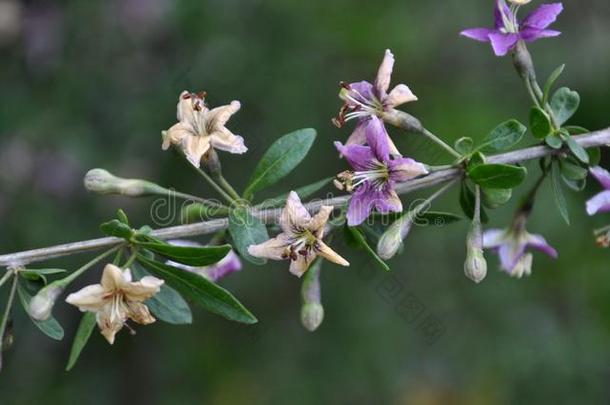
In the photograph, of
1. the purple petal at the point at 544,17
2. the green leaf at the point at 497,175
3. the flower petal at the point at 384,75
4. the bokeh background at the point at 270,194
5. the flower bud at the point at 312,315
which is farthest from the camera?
the bokeh background at the point at 270,194

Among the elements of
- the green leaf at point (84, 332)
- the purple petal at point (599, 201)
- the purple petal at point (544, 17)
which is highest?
the purple petal at point (544, 17)

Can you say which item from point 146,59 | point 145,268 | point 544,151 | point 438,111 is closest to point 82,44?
point 146,59

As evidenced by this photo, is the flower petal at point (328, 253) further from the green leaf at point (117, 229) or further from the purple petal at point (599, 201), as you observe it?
the purple petal at point (599, 201)

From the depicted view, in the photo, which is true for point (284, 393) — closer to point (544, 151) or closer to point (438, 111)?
point (438, 111)

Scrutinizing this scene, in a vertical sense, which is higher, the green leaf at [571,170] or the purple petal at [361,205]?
the purple petal at [361,205]

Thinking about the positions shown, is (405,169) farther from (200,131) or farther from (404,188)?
(200,131)

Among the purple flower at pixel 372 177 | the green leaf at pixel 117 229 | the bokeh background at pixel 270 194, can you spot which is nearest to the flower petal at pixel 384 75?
the purple flower at pixel 372 177

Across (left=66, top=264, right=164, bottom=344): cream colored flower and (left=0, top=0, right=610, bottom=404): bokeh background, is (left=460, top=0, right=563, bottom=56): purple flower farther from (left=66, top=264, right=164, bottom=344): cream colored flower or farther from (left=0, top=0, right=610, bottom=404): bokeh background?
(left=0, top=0, right=610, bottom=404): bokeh background

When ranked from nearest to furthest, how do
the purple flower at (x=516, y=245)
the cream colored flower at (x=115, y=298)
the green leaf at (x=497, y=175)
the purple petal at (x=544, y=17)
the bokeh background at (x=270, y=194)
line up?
the cream colored flower at (x=115, y=298) → the green leaf at (x=497, y=175) → the purple petal at (x=544, y=17) → the purple flower at (x=516, y=245) → the bokeh background at (x=270, y=194)
